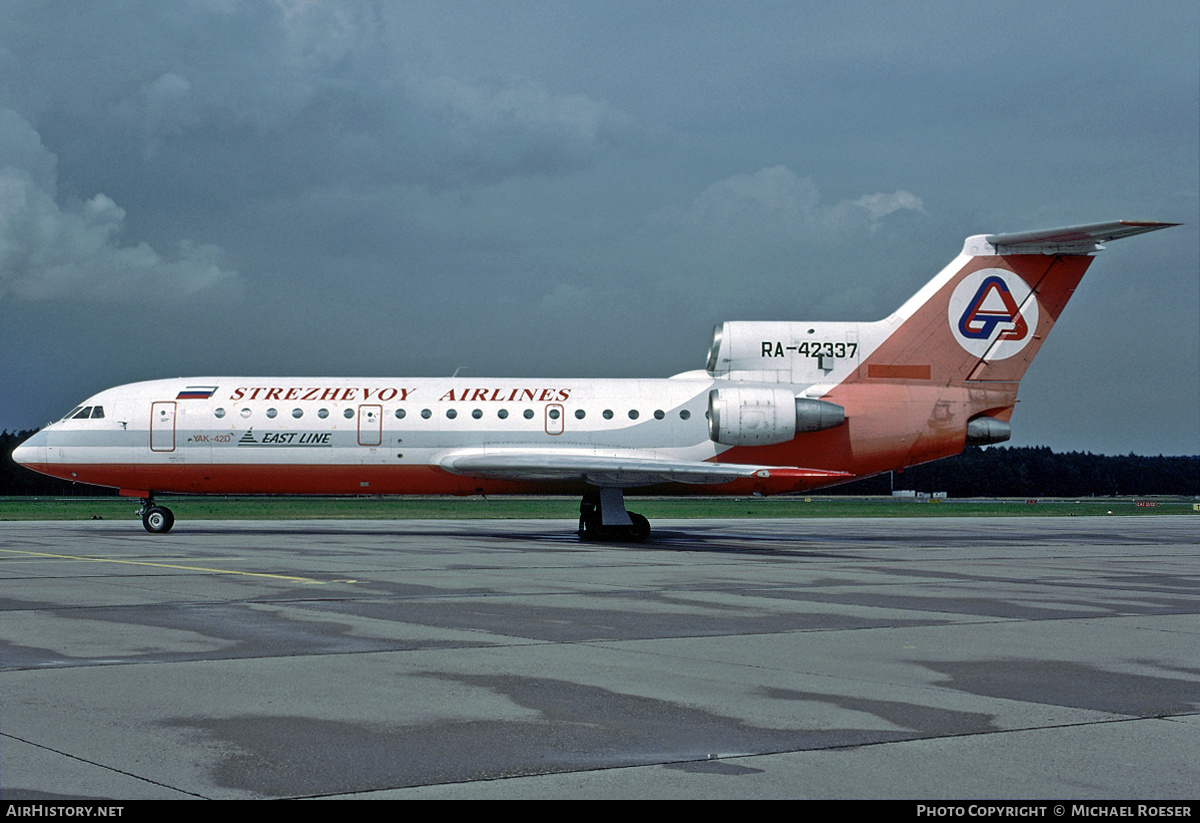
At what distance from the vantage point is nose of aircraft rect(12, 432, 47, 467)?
2967 cm

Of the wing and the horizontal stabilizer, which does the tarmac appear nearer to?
the wing

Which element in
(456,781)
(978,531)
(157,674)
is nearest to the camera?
(456,781)

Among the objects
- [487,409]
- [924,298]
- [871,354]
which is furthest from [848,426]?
[487,409]

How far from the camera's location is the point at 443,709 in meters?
7.73

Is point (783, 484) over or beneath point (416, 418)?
beneath

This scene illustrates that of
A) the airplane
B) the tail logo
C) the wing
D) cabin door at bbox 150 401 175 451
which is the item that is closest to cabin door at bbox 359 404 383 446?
the airplane

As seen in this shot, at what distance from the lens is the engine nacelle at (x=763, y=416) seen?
28.4 metres

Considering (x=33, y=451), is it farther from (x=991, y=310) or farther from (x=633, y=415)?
(x=991, y=310)

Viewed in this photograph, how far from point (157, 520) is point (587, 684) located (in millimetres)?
24108

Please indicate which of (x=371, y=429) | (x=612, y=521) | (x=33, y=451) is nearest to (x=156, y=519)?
(x=33, y=451)

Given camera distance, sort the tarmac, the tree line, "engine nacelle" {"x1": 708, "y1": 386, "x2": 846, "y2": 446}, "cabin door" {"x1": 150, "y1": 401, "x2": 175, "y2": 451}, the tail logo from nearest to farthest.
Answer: the tarmac < "engine nacelle" {"x1": 708, "y1": 386, "x2": 846, "y2": 446} < "cabin door" {"x1": 150, "y1": 401, "x2": 175, "y2": 451} < the tail logo < the tree line

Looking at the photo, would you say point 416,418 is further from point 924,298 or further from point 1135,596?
point 1135,596

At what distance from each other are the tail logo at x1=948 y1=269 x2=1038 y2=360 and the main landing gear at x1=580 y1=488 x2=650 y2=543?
976 cm
